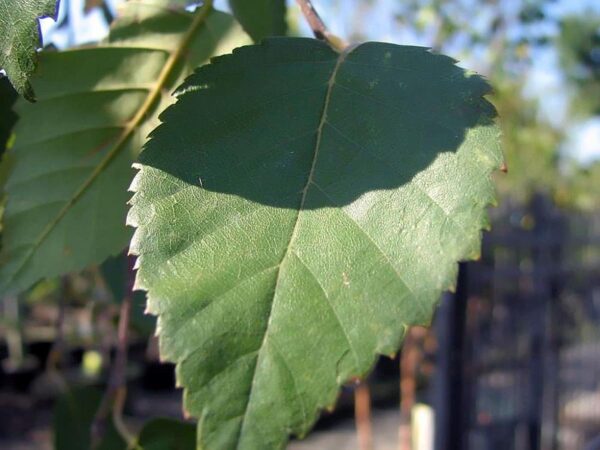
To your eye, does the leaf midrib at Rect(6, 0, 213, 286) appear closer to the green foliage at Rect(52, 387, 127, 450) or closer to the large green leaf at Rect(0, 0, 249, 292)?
the large green leaf at Rect(0, 0, 249, 292)

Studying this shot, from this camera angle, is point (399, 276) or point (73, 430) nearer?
point (399, 276)

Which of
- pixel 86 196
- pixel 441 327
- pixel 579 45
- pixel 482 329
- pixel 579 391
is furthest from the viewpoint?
pixel 579 45

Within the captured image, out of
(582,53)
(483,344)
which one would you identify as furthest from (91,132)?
(582,53)

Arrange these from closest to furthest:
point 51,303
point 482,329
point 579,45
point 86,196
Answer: point 86,196, point 482,329, point 51,303, point 579,45

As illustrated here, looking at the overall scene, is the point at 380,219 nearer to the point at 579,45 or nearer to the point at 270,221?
the point at 270,221

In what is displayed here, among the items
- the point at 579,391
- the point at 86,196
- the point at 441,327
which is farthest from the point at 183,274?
the point at 579,391

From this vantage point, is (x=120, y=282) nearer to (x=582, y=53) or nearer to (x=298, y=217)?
(x=298, y=217)

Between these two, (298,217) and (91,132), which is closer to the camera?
(298,217)
